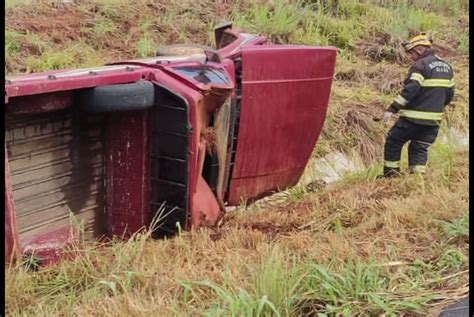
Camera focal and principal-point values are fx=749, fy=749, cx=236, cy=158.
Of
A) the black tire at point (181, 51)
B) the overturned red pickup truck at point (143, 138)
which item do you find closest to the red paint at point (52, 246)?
the overturned red pickup truck at point (143, 138)

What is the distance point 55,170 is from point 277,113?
64.5 inches

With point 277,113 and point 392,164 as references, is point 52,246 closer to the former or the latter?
point 277,113

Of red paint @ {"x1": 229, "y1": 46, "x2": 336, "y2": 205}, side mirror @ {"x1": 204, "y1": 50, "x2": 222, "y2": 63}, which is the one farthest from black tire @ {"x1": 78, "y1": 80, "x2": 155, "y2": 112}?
red paint @ {"x1": 229, "y1": 46, "x2": 336, "y2": 205}

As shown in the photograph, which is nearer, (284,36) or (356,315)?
(356,315)

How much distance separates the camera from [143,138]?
14.2ft

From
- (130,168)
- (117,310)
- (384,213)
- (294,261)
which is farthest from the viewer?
(130,168)

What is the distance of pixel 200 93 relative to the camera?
4293mm

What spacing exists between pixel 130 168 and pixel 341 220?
1.27 metres

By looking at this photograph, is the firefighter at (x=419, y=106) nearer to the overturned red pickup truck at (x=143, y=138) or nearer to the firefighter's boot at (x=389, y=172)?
the firefighter's boot at (x=389, y=172)

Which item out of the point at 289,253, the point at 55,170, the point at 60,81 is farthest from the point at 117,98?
the point at 289,253

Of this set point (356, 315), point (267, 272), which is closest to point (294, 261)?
point (267, 272)

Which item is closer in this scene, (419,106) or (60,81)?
(60,81)

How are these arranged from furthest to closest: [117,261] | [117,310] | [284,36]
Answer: [284,36] < [117,261] < [117,310]

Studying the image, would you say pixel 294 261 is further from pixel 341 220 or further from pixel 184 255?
pixel 341 220
